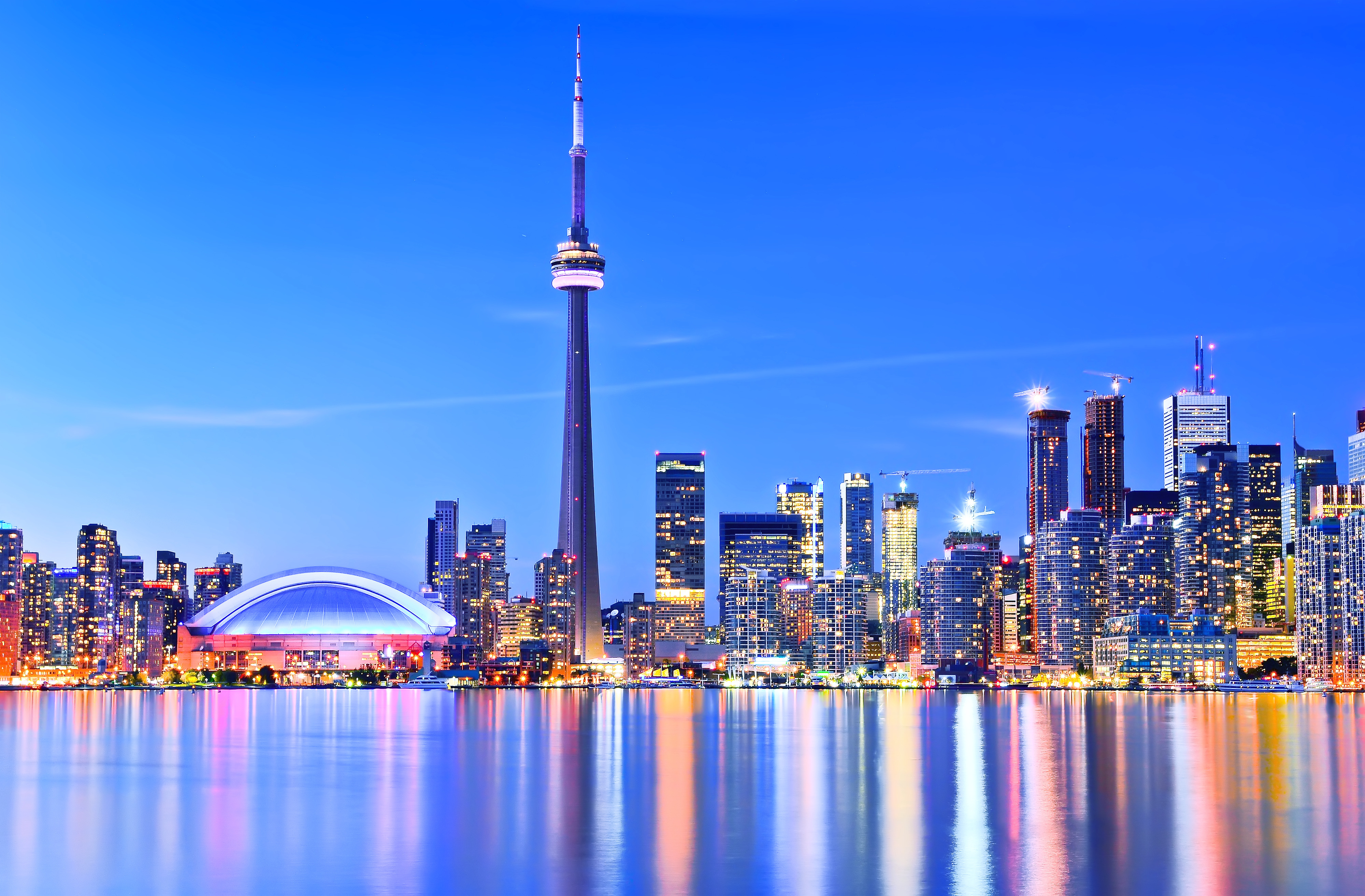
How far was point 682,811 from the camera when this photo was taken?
5944 centimetres

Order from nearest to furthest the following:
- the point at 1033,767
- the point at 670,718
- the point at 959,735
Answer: the point at 1033,767 < the point at 959,735 < the point at 670,718

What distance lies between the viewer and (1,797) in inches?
2606

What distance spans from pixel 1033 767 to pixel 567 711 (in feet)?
269

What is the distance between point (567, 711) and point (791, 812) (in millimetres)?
99986

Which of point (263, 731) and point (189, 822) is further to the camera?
point (263, 731)

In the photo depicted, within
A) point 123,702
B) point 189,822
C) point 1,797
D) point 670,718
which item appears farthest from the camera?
point 123,702

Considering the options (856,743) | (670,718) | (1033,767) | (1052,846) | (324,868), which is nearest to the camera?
(324,868)

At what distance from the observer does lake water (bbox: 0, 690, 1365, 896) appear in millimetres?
43312

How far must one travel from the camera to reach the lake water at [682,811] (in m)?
43.3

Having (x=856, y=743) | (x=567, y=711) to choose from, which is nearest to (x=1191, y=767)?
(x=856, y=743)

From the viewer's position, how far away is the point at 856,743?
10194 cm

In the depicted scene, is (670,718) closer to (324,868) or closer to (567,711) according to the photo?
(567,711)

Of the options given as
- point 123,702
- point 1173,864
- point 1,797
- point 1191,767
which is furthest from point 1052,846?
point 123,702

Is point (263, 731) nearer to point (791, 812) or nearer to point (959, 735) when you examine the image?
point (959, 735)
